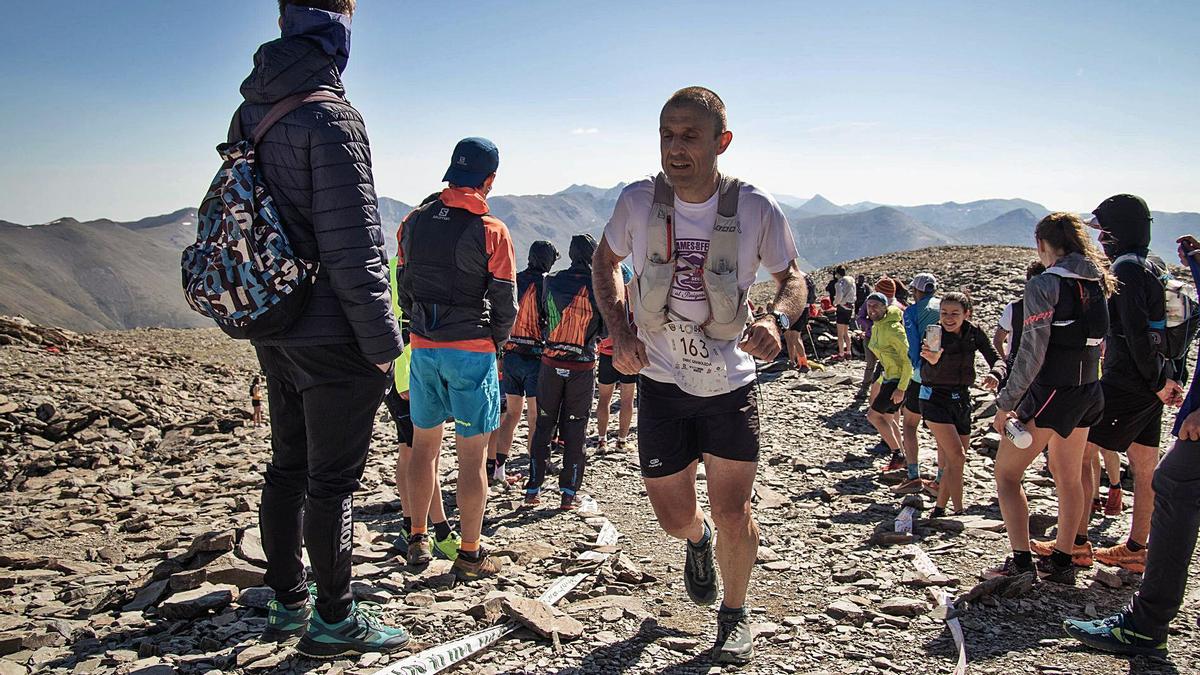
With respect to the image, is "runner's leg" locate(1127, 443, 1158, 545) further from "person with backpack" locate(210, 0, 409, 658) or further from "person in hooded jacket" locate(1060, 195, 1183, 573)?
"person with backpack" locate(210, 0, 409, 658)

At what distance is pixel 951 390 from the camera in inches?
256

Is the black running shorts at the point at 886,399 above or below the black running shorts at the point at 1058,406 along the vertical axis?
below

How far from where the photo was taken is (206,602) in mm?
3744

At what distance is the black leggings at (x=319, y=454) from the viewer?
123 inches

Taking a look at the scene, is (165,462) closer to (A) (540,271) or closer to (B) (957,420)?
(A) (540,271)

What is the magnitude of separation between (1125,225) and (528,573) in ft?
15.3

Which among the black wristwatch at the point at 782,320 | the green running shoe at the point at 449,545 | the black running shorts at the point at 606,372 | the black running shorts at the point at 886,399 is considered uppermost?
the black wristwatch at the point at 782,320

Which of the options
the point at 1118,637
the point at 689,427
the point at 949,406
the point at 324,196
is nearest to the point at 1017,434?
the point at 1118,637

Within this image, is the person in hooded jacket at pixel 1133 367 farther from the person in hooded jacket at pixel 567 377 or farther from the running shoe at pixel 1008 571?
the person in hooded jacket at pixel 567 377

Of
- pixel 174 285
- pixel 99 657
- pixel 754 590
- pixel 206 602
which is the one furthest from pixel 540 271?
pixel 174 285

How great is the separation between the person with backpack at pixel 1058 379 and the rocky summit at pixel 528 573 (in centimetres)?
47

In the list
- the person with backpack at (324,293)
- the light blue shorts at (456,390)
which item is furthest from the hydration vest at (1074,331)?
the person with backpack at (324,293)

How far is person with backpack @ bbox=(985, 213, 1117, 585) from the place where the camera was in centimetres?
466

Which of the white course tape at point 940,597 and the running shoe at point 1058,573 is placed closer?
the white course tape at point 940,597
